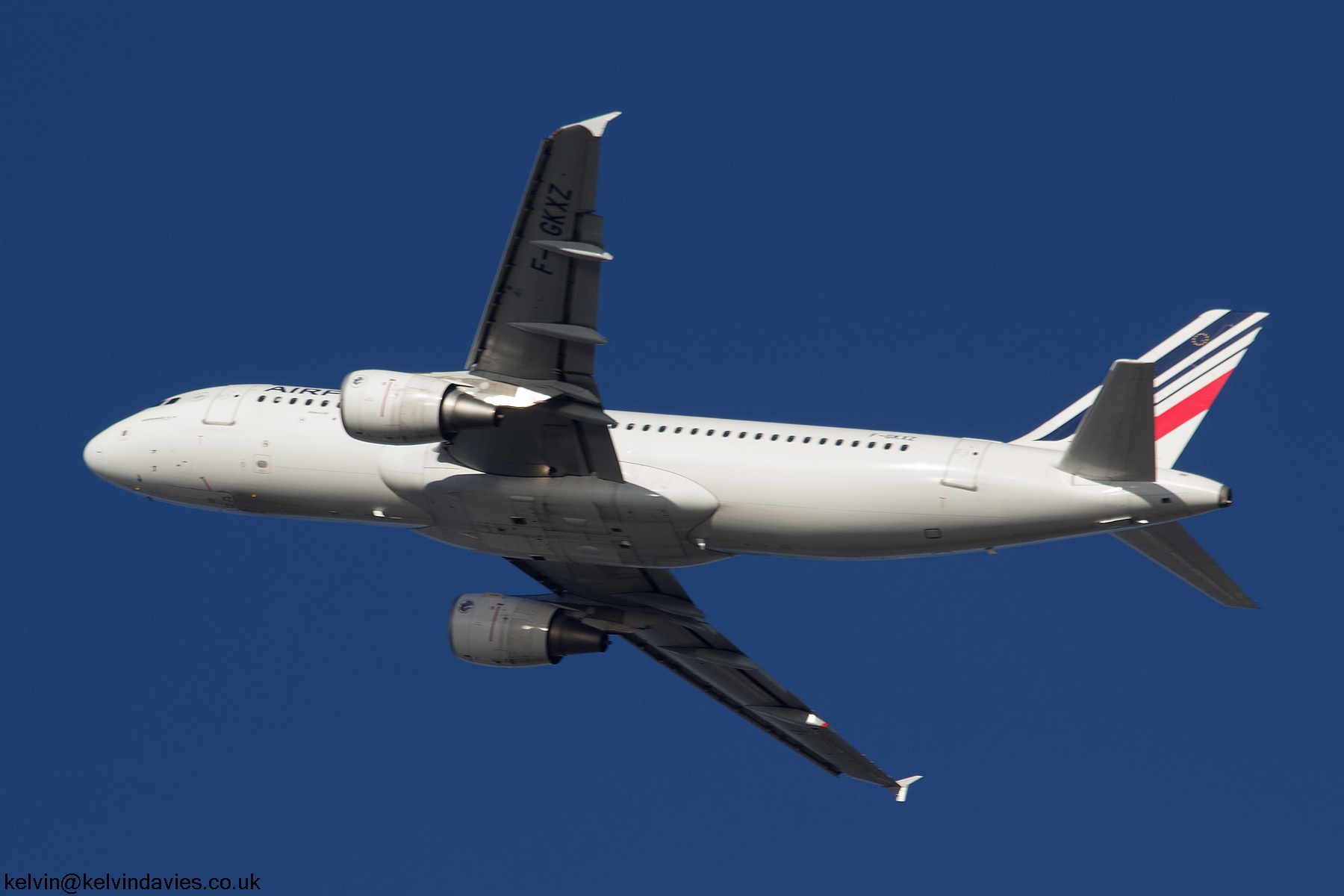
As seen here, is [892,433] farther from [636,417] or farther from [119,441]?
[119,441]

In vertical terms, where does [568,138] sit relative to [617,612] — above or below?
above

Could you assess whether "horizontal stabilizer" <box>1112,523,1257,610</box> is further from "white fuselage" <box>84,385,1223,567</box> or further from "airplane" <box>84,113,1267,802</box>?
"white fuselage" <box>84,385,1223,567</box>

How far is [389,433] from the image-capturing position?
2873cm

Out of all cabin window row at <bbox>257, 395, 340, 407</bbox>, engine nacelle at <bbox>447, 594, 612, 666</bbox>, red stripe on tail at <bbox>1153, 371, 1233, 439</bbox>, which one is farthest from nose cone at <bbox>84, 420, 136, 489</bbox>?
red stripe on tail at <bbox>1153, 371, 1233, 439</bbox>

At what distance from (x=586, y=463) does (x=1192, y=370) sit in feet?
41.0

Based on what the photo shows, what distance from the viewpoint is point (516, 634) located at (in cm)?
3650

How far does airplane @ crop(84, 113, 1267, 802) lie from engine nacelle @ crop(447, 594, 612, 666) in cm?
5

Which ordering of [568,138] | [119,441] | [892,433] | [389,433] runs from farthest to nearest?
[119,441] < [892,433] < [389,433] < [568,138]

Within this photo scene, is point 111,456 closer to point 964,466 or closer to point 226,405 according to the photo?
point 226,405

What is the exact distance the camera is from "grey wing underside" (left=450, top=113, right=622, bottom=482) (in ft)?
81.9

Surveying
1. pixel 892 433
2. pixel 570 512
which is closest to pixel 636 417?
pixel 570 512

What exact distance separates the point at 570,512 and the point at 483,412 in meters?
3.32

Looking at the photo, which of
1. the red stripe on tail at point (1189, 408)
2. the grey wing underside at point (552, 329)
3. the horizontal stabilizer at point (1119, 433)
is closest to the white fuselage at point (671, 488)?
the horizontal stabilizer at point (1119, 433)

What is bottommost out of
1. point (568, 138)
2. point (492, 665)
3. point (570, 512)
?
point (492, 665)
